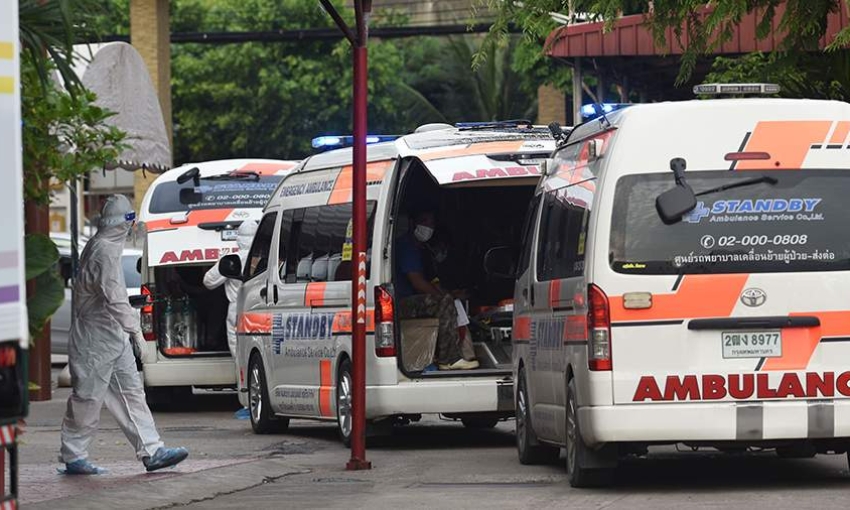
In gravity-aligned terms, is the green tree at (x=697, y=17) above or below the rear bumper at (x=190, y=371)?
above

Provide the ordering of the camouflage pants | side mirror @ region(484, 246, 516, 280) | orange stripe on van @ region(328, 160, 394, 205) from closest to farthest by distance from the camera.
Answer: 1. side mirror @ region(484, 246, 516, 280)
2. orange stripe on van @ region(328, 160, 394, 205)
3. the camouflage pants

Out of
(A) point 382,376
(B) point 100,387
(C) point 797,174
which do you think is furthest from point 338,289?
(C) point 797,174

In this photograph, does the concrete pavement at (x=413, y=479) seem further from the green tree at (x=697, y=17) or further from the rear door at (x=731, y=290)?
the green tree at (x=697, y=17)

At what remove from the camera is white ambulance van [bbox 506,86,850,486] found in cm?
1089

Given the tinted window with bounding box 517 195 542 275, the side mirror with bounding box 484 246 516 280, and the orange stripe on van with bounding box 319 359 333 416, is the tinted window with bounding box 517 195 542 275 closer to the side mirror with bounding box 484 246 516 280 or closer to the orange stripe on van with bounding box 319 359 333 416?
the side mirror with bounding box 484 246 516 280

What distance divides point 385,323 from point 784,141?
4191 millimetres

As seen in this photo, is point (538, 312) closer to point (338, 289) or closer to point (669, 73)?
point (338, 289)

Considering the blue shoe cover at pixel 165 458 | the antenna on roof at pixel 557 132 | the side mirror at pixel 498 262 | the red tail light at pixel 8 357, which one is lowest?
the blue shoe cover at pixel 165 458

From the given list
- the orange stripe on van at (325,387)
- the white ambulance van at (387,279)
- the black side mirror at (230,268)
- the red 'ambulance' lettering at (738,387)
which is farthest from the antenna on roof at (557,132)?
the black side mirror at (230,268)

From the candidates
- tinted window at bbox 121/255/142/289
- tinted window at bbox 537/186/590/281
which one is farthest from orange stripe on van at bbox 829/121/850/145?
tinted window at bbox 121/255/142/289

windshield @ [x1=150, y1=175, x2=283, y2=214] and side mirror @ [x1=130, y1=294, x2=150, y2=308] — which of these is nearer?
side mirror @ [x1=130, y1=294, x2=150, y2=308]

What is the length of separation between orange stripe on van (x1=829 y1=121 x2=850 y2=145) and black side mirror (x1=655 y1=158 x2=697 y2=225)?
910 millimetres

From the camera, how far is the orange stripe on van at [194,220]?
20.4m

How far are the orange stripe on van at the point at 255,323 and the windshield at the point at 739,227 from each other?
253 inches
